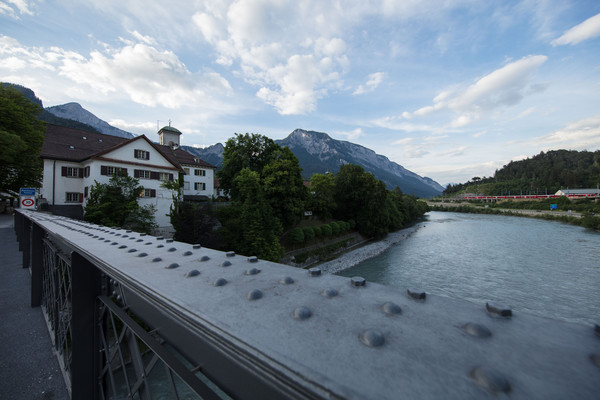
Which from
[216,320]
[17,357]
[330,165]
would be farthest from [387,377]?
[330,165]

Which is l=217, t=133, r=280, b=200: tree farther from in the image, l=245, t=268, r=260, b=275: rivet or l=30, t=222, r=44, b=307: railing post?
l=245, t=268, r=260, b=275: rivet

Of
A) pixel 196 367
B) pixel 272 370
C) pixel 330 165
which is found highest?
pixel 330 165

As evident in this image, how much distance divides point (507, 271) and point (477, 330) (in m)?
23.2

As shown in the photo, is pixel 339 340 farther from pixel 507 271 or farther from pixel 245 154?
pixel 245 154

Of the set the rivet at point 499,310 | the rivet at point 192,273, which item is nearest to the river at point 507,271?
the rivet at point 499,310

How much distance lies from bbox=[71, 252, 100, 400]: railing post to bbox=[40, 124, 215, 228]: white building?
2045cm

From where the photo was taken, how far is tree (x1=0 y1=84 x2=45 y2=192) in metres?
19.4

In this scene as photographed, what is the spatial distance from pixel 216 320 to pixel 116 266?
1057mm

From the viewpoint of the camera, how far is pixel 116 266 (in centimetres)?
155

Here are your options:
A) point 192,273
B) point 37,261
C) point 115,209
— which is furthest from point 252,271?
point 115,209

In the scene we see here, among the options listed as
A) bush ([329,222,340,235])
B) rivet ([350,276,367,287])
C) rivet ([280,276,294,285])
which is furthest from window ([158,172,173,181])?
rivet ([350,276,367,287])

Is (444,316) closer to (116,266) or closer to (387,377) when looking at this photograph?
(387,377)

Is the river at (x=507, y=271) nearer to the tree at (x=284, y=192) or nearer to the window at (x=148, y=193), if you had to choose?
the tree at (x=284, y=192)

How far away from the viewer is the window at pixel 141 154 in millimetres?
20172
